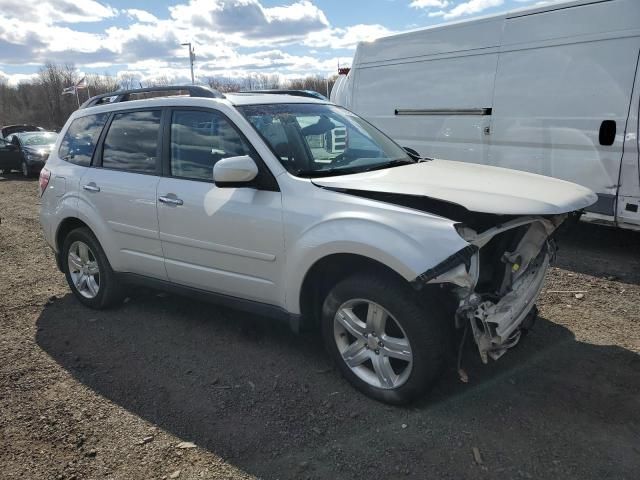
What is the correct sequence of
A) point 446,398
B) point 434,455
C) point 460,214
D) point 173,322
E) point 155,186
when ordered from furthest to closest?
1. point 173,322
2. point 155,186
3. point 446,398
4. point 460,214
5. point 434,455

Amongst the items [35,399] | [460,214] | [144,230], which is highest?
[460,214]

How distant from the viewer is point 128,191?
4.15 metres

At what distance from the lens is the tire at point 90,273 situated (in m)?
4.60

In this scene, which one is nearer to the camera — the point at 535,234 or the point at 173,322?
the point at 535,234

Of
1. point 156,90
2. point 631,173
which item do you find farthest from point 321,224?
point 631,173

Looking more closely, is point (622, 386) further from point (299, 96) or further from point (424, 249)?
point (299, 96)

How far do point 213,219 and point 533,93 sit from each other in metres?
4.36

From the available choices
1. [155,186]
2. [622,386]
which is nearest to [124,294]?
[155,186]

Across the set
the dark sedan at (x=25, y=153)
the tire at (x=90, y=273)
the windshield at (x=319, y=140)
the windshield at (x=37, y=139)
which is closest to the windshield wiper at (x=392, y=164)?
the windshield at (x=319, y=140)

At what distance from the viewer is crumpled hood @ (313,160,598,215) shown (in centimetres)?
281

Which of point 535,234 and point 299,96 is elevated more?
point 299,96

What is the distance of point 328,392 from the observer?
10.8 feet

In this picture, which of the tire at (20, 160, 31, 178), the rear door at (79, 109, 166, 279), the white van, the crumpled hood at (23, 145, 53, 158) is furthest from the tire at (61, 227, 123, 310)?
→ the tire at (20, 160, 31, 178)

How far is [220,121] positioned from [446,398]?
2369mm
